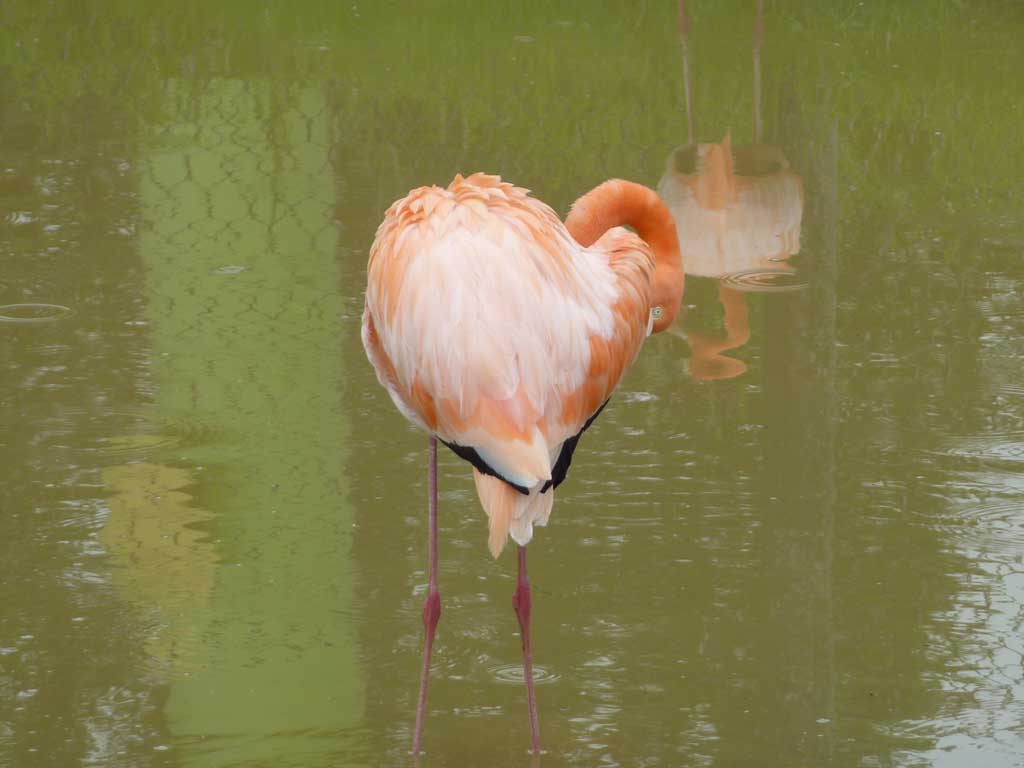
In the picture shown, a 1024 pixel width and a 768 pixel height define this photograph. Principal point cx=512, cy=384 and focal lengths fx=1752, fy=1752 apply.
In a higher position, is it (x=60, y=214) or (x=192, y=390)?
(x=60, y=214)

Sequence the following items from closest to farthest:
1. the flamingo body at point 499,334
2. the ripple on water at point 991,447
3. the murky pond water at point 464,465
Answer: the flamingo body at point 499,334
the murky pond water at point 464,465
the ripple on water at point 991,447

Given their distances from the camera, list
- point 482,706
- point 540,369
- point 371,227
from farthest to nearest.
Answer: point 371,227 < point 482,706 < point 540,369

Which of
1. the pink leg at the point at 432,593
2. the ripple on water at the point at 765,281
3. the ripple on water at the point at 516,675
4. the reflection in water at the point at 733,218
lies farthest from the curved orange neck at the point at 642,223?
the ripple on water at the point at 765,281

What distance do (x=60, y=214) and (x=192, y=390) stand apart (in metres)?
1.63

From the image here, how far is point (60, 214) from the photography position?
6566 millimetres

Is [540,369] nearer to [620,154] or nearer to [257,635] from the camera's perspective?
[257,635]

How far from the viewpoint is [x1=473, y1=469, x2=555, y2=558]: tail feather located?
130 inches

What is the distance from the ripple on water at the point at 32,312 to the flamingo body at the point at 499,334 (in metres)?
2.34

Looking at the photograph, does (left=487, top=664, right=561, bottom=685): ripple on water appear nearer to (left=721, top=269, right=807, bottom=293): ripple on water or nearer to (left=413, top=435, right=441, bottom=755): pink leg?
(left=413, top=435, right=441, bottom=755): pink leg

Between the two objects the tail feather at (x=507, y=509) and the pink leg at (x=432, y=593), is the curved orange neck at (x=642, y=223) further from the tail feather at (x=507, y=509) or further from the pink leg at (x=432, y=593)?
the tail feather at (x=507, y=509)

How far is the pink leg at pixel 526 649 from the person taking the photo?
351cm

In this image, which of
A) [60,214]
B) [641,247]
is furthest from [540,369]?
[60,214]

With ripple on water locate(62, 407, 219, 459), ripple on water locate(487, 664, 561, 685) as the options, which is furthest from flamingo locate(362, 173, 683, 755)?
ripple on water locate(62, 407, 219, 459)

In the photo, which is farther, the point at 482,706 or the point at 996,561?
the point at 996,561
